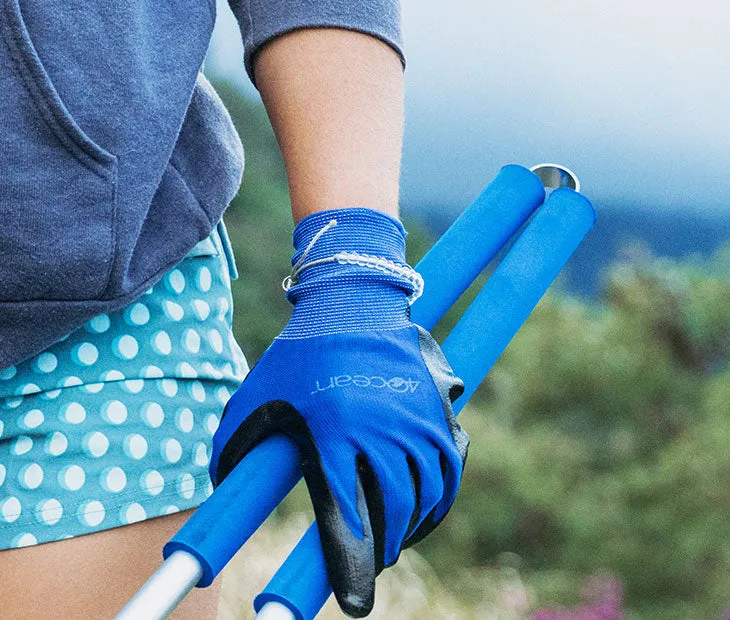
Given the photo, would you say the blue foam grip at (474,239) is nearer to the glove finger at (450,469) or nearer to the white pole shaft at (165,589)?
the glove finger at (450,469)

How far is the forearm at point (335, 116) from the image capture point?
1113mm

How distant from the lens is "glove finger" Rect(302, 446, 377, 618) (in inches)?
37.4

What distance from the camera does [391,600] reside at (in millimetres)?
3303

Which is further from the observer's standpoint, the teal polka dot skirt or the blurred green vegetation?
the blurred green vegetation

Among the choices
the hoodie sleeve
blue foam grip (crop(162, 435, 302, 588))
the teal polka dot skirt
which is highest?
the hoodie sleeve

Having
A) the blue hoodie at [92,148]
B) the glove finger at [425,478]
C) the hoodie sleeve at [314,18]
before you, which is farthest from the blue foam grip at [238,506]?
the hoodie sleeve at [314,18]

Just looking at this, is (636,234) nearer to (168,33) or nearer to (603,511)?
(603,511)

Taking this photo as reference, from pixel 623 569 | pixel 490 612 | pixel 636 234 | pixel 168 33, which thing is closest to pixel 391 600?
pixel 490 612

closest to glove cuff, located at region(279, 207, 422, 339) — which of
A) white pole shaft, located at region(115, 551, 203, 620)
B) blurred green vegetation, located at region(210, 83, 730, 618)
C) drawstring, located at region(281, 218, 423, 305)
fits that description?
drawstring, located at region(281, 218, 423, 305)

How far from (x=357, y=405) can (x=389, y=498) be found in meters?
0.09

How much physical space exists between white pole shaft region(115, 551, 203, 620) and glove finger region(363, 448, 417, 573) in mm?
170

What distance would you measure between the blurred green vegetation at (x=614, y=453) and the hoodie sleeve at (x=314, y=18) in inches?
120

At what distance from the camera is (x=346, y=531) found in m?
0.96

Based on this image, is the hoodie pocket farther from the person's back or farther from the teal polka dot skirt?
the teal polka dot skirt
